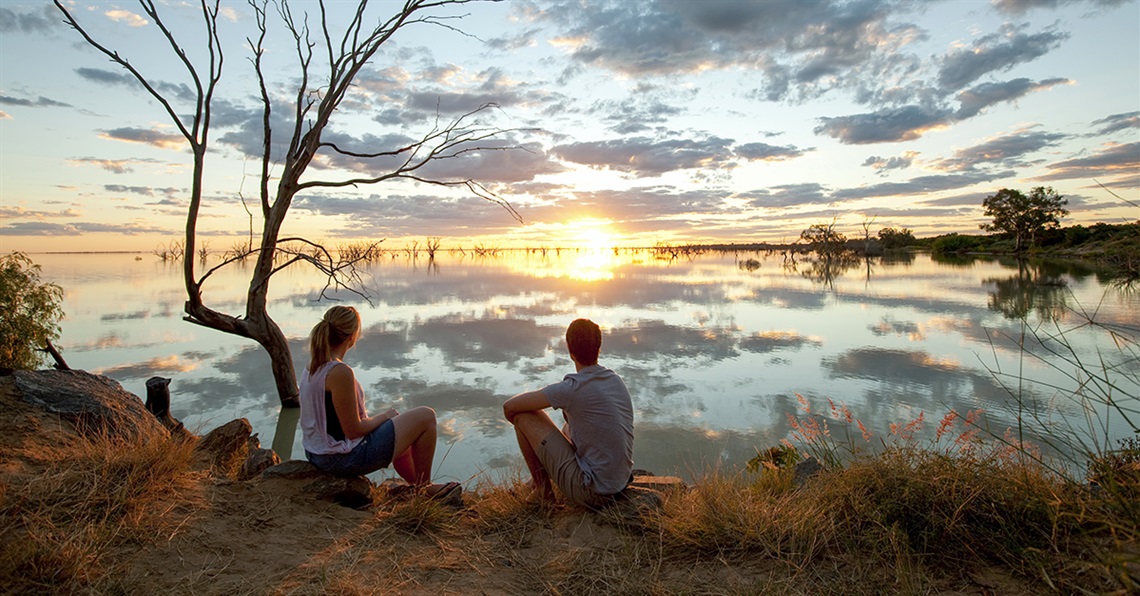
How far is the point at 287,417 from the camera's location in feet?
20.9

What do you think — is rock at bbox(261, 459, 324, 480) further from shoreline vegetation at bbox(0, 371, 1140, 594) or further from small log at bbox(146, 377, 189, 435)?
small log at bbox(146, 377, 189, 435)

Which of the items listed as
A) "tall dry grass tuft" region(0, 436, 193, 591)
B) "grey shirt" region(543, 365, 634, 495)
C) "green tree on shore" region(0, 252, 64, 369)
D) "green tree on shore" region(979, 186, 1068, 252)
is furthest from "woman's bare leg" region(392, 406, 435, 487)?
"green tree on shore" region(979, 186, 1068, 252)

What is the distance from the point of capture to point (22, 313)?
578 cm

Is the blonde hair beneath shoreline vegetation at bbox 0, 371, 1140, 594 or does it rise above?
above

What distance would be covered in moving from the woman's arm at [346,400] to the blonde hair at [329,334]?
0.13 m

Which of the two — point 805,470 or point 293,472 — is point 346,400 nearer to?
point 293,472

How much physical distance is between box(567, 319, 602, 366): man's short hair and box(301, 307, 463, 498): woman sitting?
109 centimetres

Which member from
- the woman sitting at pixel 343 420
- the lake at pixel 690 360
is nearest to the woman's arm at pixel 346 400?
the woman sitting at pixel 343 420

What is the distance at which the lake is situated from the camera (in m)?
5.32

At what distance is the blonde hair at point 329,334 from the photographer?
129 inches

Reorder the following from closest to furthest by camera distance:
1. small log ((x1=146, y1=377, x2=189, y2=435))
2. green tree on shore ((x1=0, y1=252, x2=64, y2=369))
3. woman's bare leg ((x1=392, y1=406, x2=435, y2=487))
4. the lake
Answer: woman's bare leg ((x1=392, y1=406, x2=435, y2=487)) < the lake < small log ((x1=146, y1=377, x2=189, y2=435)) < green tree on shore ((x1=0, y1=252, x2=64, y2=369))

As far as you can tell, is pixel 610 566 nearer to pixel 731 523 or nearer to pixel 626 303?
pixel 731 523

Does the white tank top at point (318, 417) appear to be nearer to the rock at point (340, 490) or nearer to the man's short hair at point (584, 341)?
the rock at point (340, 490)

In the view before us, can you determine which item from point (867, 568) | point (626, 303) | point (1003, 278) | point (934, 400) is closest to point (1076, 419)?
point (934, 400)
